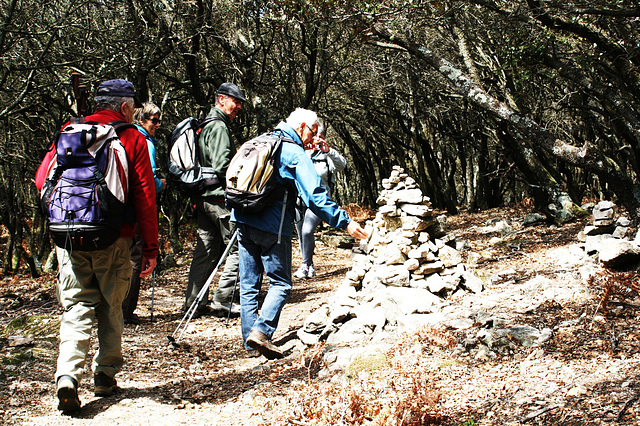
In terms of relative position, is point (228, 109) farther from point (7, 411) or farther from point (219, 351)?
point (7, 411)

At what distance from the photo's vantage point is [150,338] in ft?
17.7

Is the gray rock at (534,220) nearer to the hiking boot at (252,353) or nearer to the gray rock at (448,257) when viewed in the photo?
the gray rock at (448,257)

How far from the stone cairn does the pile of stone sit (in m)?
1.26

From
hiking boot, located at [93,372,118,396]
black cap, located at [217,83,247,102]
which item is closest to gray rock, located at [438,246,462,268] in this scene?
black cap, located at [217,83,247,102]

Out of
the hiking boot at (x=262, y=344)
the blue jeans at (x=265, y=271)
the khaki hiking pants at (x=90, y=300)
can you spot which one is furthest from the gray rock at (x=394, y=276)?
the khaki hiking pants at (x=90, y=300)

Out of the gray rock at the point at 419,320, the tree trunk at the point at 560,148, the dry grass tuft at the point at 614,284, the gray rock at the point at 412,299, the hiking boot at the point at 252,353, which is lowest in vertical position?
the hiking boot at the point at 252,353

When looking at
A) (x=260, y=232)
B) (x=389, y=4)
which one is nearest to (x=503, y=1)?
(x=389, y=4)

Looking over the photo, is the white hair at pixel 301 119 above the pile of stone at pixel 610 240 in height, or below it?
above

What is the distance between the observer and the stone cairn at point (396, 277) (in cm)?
497

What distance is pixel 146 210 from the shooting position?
3611 millimetres

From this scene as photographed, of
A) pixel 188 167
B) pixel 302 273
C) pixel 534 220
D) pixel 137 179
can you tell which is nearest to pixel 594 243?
pixel 302 273

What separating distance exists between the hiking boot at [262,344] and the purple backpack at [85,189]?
1516 mm

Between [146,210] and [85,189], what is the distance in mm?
412

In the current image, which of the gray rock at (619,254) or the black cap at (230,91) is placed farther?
the black cap at (230,91)
